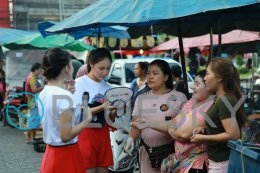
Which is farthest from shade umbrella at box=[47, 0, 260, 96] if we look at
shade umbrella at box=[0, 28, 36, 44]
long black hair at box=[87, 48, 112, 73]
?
shade umbrella at box=[0, 28, 36, 44]

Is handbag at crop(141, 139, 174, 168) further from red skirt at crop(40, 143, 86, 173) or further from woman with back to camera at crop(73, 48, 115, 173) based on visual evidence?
red skirt at crop(40, 143, 86, 173)

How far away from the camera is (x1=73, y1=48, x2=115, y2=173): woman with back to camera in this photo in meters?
4.64

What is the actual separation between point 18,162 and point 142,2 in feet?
16.6

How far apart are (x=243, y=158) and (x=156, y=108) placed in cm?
126

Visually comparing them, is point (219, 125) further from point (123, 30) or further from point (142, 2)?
point (123, 30)

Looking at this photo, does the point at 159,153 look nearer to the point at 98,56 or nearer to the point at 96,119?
the point at 96,119

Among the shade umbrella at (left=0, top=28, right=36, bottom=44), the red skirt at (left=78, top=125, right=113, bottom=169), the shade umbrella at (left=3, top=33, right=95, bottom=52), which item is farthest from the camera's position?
the shade umbrella at (left=0, top=28, right=36, bottom=44)

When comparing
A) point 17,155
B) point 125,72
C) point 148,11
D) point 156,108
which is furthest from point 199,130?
point 125,72

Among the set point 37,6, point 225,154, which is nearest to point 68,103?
point 225,154

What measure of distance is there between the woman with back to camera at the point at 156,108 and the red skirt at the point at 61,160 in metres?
0.82

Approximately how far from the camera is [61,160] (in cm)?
383

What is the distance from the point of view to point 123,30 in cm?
819

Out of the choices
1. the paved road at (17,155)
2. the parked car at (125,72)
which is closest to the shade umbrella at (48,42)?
the parked car at (125,72)

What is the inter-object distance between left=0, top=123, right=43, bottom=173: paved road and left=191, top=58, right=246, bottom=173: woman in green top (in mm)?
4575
